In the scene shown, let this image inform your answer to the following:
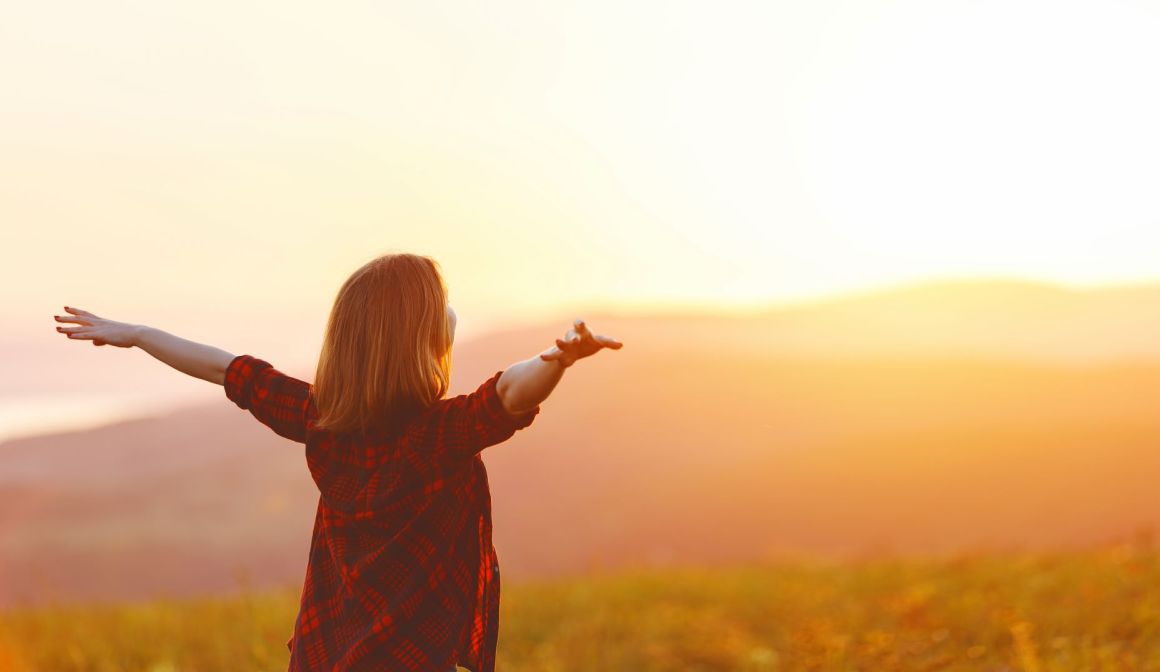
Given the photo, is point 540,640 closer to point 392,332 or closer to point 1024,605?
point 1024,605

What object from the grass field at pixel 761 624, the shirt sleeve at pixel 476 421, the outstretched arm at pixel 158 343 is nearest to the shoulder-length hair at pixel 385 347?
the shirt sleeve at pixel 476 421

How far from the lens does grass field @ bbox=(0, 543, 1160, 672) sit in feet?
18.8

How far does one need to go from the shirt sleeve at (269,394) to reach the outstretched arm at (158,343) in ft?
0.20

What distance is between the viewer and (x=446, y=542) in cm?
279

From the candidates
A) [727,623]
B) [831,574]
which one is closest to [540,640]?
[727,623]

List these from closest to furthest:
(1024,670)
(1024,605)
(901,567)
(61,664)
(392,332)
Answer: (392,332), (1024,670), (61,664), (1024,605), (901,567)

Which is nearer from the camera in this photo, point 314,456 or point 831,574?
point 314,456

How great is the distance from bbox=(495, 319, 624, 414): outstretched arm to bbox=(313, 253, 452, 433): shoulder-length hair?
12.1 inches

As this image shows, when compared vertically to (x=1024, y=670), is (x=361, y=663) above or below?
above

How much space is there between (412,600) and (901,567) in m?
6.25

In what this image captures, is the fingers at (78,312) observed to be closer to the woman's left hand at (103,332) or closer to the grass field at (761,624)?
the woman's left hand at (103,332)

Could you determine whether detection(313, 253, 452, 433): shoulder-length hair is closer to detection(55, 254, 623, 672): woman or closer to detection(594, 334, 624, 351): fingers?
detection(55, 254, 623, 672): woman

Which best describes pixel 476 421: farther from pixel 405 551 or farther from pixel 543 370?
pixel 405 551

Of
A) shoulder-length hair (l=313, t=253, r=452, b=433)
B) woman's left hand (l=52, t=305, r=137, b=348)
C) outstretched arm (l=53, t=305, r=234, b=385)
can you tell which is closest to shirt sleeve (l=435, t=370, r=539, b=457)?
shoulder-length hair (l=313, t=253, r=452, b=433)
